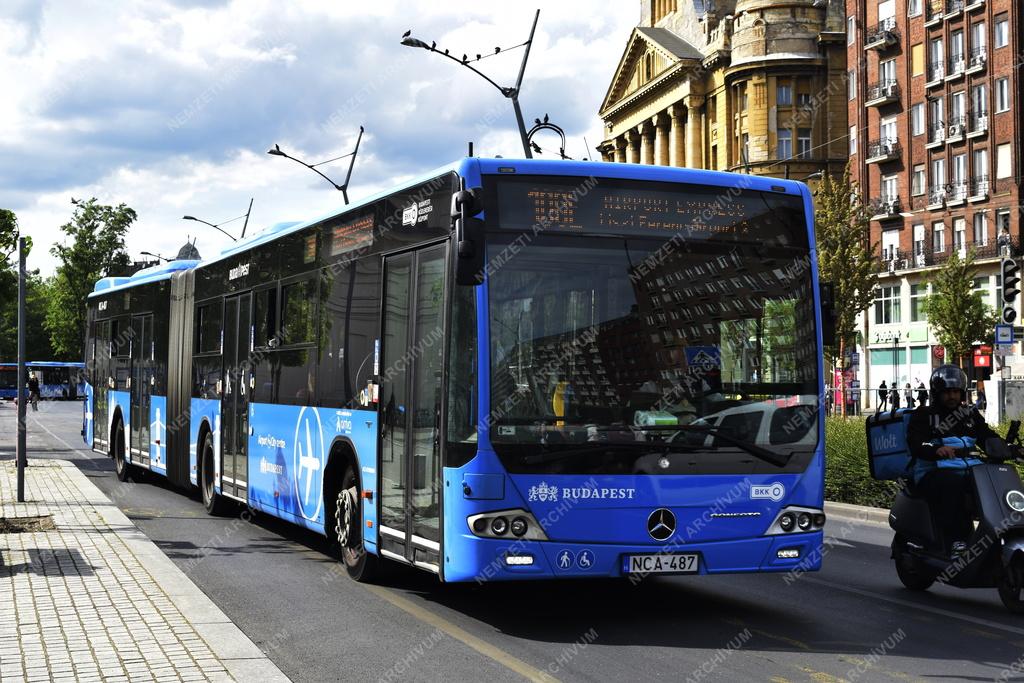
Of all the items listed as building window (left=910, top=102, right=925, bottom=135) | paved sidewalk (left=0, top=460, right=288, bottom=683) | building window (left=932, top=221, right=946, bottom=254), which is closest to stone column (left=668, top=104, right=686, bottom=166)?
building window (left=910, top=102, right=925, bottom=135)

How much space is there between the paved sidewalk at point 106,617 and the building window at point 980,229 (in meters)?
54.0

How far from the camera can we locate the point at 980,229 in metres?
60.9

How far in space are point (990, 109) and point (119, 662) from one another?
194 ft

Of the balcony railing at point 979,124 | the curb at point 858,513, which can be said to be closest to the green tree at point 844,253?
the balcony railing at point 979,124

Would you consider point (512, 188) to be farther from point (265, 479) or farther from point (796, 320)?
point (265, 479)

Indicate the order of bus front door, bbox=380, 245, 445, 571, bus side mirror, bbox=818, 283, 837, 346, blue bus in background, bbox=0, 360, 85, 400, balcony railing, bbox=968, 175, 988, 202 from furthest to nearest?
blue bus in background, bbox=0, 360, 85, 400 < balcony railing, bbox=968, 175, 988, 202 < bus side mirror, bbox=818, 283, 837, 346 < bus front door, bbox=380, 245, 445, 571

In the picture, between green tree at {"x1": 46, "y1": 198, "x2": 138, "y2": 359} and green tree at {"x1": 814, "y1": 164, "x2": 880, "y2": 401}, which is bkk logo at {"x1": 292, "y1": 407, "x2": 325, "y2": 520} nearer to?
green tree at {"x1": 814, "y1": 164, "x2": 880, "y2": 401}

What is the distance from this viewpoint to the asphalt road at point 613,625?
7.25 metres

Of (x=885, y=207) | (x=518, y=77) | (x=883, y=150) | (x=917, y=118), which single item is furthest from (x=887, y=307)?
(x=518, y=77)

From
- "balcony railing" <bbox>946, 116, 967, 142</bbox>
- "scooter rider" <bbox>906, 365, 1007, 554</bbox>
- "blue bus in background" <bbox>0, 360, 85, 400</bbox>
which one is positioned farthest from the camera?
"blue bus in background" <bbox>0, 360, 85, 400</bbox>

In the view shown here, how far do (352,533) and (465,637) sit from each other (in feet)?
8.04

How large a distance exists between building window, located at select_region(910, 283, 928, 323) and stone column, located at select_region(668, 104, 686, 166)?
28847 mm

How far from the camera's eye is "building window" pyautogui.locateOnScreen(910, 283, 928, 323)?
2534 inches

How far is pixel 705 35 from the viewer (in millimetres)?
88375
